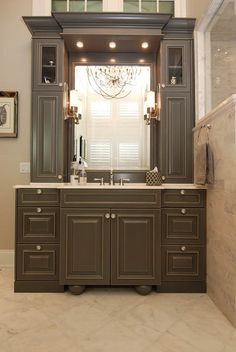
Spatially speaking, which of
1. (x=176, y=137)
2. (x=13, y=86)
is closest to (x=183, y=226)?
(x=176, y=137)

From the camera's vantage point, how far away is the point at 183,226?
2.46 m

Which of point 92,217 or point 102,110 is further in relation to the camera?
point 102,110

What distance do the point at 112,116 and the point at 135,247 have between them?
142 cm

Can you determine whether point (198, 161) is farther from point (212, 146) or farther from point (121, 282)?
point (121, 282)

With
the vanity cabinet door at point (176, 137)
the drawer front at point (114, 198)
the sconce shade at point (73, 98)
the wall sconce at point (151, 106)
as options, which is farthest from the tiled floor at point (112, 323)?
the sconce shade at point (73, 98)

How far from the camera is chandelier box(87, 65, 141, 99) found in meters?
3.02

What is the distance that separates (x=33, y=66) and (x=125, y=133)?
44.2 inches

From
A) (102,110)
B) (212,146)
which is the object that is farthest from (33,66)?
(212,146)

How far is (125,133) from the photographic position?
3021 millimetres

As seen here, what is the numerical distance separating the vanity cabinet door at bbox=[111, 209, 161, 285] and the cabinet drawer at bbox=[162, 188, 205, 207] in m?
0.18

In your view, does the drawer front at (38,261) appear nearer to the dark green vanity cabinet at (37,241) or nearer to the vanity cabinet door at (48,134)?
the dark green vanity cabinet at (37,241)

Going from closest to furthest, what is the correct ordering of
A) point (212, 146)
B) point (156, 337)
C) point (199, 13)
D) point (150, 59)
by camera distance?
point (156, 337)
point (212, 146)
point (199, 13)
point (150, 59)

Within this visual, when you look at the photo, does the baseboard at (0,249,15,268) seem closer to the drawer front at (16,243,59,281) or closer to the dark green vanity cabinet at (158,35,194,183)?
the drawer front at (16,243,59,281)

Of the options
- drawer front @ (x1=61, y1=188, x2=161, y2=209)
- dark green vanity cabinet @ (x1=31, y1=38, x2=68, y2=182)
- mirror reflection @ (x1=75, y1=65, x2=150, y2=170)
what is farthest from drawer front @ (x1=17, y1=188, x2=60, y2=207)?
mirror reflection @ (x1=75, y1=65, x2=150, y2=170)
